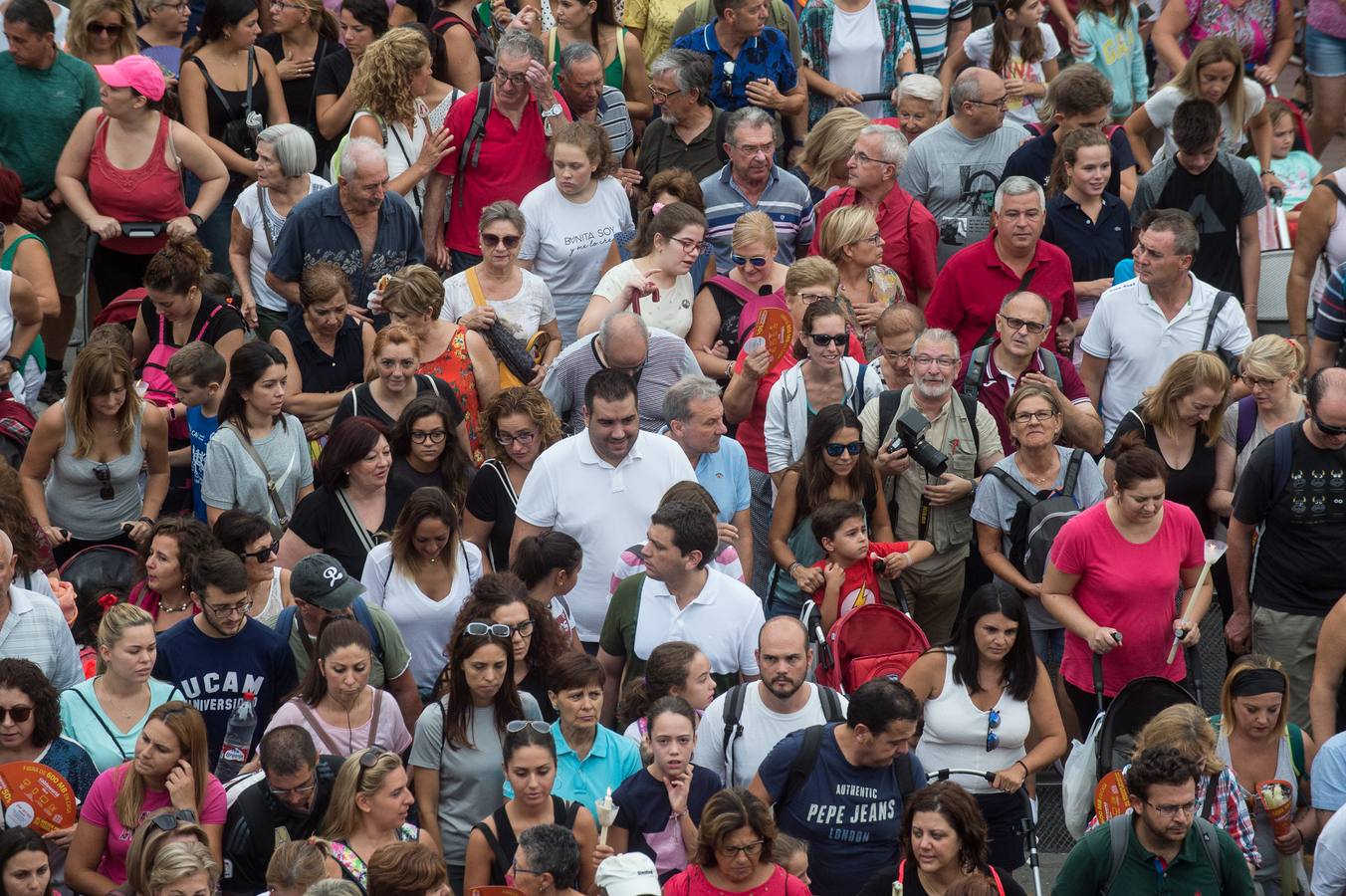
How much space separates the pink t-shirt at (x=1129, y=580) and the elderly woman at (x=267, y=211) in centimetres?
417

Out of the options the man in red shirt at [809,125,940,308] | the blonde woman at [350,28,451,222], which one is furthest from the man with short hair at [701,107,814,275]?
the blonde woman at [350,28,451,222]

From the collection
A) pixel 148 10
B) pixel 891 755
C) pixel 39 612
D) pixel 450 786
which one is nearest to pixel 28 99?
pixel 148 10

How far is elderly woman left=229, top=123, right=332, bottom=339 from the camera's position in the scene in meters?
10.0

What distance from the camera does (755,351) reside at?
9.06 m

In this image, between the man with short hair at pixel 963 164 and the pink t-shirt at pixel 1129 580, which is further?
the man with short hair at pixel 963 164

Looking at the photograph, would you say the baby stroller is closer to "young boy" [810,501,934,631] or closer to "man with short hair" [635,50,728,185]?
"young boy" [810,501,934,631]

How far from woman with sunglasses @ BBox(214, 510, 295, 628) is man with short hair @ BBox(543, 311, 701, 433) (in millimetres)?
1765

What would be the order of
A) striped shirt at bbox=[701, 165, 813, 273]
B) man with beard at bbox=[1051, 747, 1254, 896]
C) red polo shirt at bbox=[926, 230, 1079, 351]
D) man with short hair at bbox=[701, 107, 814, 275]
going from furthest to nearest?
→ striped shirt at bbox=[701, 165, 813, 273], man with short hair at bbox=[701, 107, 814, 275], red polo shirt at bbox=[926, 230, 1079, 351], man with beard at bbox=[1051, 747, 1254, 896]

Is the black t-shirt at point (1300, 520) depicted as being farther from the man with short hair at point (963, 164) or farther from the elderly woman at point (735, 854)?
the elderly woman at point (735, 854)

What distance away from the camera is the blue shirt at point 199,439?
350 inches

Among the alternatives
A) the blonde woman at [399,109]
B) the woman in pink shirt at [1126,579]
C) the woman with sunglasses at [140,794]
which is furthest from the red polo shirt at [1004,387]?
the woman with sunglasses at [140,794]

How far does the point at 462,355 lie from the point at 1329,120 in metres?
6.24

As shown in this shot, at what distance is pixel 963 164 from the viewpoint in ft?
35.3

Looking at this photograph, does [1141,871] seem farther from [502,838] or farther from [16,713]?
[16,713]
